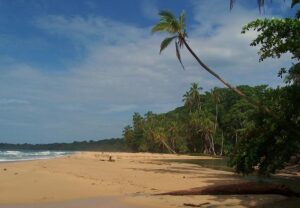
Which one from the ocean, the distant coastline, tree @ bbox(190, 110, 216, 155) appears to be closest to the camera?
the distant coastline

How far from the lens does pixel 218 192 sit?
17203 millimetres

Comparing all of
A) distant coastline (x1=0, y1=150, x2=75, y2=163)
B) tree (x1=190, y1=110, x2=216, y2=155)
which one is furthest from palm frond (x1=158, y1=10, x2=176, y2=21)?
tree (x1=190, y1=110, x2=216, y2=155)

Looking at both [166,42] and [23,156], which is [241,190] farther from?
[23,156]

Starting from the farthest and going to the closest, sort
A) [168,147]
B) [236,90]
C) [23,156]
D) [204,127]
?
[168,147], [204,127], [23,156], [236,90]

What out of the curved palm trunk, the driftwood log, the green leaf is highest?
the green leaf

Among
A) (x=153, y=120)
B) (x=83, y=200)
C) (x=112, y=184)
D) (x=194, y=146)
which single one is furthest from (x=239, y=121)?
(x=83, y=200)

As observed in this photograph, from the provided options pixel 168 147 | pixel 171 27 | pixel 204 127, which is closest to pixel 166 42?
pixel 171 27

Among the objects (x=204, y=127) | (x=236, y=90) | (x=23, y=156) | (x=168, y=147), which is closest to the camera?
(x=236, y=90)

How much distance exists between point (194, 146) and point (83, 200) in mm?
82639

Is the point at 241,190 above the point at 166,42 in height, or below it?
below

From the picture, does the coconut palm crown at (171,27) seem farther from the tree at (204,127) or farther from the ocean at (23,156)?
the tree at (204,127)

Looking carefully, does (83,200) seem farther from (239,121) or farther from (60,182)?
(239,121)

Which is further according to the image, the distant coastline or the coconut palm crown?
the distant coastline

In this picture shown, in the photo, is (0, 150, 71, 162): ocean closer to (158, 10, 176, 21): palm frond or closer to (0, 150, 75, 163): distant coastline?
(0, 150, 75, 163): distant coastline
